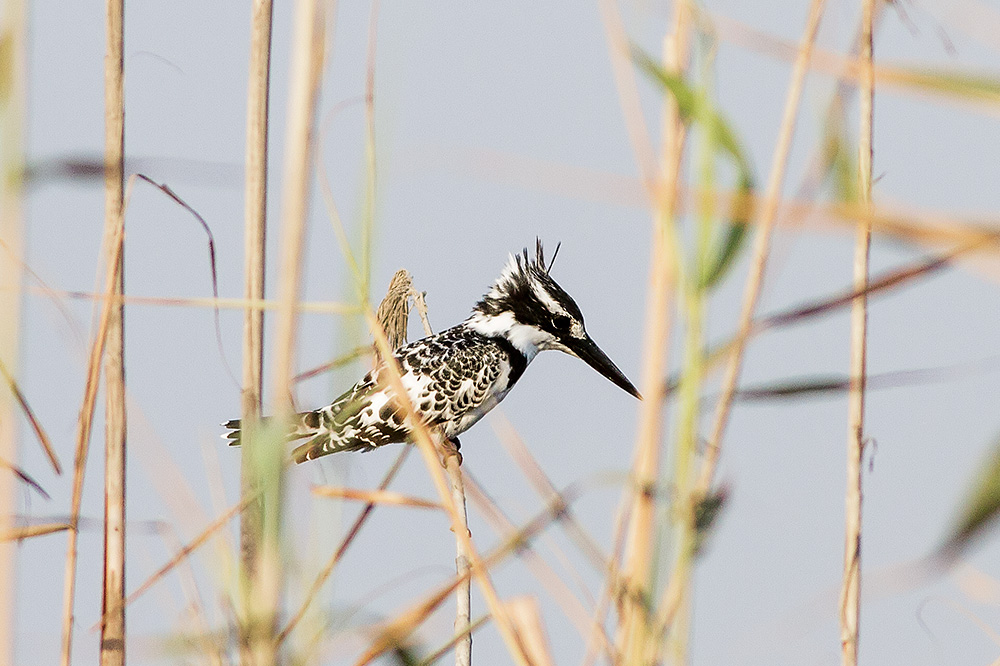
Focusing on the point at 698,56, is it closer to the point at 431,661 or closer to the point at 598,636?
the point at 598,636

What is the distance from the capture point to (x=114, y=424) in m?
1.92

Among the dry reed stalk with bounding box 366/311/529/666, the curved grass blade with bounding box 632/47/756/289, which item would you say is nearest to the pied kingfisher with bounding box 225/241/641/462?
the dry reed stalk with bounding box 366/311/529/666

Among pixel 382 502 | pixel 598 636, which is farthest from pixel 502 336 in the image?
pixel 598 636

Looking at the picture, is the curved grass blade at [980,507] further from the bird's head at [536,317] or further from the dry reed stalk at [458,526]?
the bird's head at [536,317]

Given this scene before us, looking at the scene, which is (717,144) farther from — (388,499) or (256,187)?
(256,187)

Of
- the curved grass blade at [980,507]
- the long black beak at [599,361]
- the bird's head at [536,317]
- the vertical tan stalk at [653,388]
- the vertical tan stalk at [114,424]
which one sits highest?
the bird's head at [536,317]

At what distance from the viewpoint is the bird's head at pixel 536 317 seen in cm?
434

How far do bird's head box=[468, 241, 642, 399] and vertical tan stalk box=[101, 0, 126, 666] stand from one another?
7.97ft

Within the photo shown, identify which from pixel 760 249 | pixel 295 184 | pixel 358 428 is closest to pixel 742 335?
pixel 760 249

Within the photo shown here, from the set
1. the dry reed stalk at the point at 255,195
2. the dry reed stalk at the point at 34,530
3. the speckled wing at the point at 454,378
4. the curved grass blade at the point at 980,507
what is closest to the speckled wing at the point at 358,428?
the speckled wing at the point at 454,378

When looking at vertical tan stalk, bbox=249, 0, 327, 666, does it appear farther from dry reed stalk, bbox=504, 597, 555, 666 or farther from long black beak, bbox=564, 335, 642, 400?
long black beak, bbox=564, 335, 642, 400

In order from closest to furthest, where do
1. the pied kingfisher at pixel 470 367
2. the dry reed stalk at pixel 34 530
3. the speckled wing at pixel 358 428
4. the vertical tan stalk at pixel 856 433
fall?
the vertical tan stalk at pixel 856 433 < the dry reed stalk at pixel 34 530 < the speckled wing at pixel 358 428 < the pied kingfisher at pixel 470 367

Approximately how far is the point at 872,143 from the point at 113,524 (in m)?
1.40

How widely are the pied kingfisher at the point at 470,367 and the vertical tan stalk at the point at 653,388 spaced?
293cm
